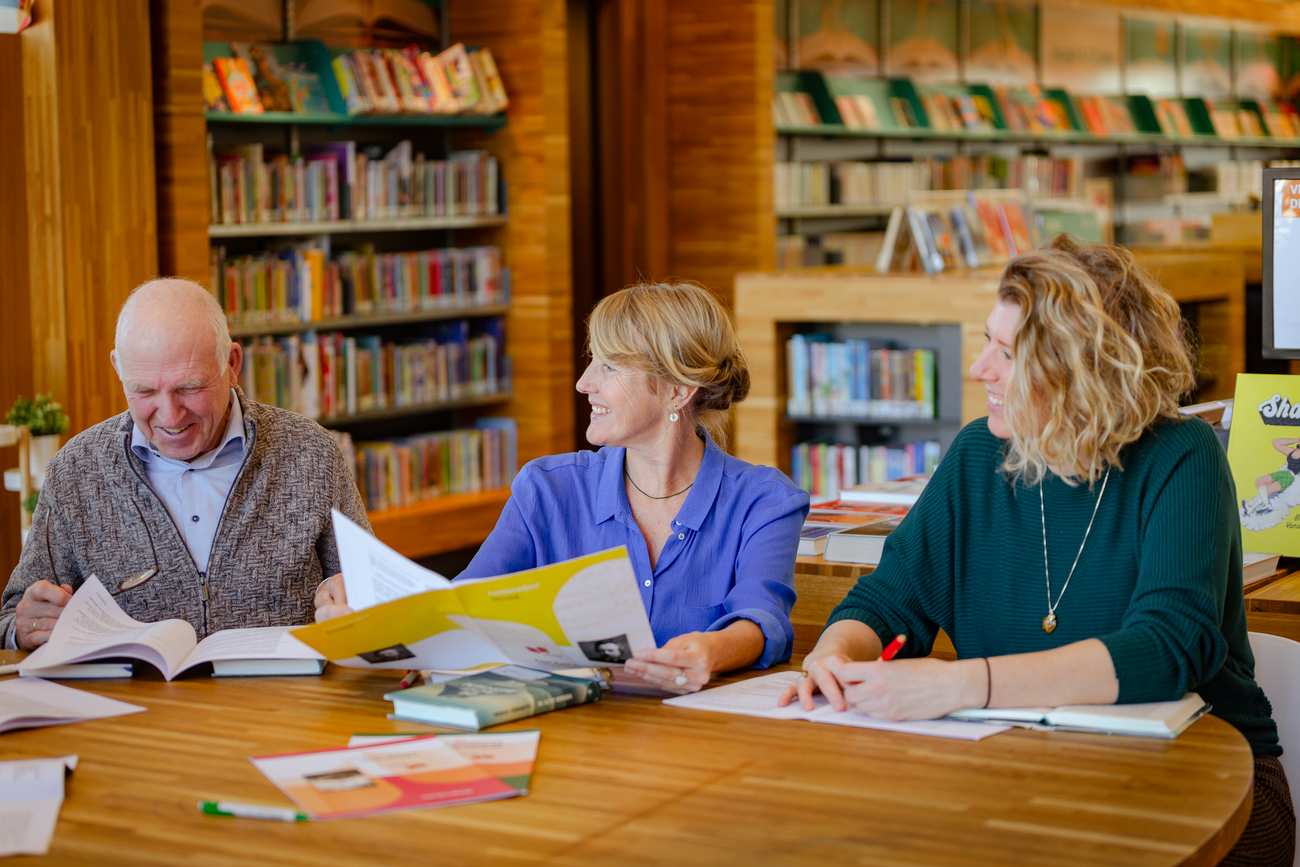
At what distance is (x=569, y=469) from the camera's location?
2.87m

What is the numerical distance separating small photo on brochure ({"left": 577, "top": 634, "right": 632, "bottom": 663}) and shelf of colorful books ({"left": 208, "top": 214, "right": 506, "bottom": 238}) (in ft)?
13.7

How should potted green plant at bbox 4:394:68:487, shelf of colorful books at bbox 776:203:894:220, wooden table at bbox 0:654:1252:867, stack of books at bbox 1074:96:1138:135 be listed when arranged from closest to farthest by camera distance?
wooden table at bbox 0:654:1252:867 < potted green plant at bbox 4:394:68:487 < shelf of colorful books at bbox 776:203:894:220 < stack of books at bbox 1074:96:1138:135

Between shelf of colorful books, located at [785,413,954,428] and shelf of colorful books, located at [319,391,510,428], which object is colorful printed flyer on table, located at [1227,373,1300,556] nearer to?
shelf of colorful books, located at [785,413,954,428]

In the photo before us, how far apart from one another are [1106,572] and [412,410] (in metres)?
5.24

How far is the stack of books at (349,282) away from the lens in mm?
6449

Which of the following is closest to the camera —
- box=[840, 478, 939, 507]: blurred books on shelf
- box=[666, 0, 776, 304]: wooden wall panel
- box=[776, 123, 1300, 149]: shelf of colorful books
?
box=[840, 478, 939, 507]: blurred books on shelf

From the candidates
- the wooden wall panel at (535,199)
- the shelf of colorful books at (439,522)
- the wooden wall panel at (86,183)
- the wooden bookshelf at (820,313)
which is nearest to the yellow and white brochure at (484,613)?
the wooden wall panel at (86,183)

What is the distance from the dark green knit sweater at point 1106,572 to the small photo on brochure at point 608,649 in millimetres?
358

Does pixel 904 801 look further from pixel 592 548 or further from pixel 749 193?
pixel 749 193

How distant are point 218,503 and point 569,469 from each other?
0.63 m

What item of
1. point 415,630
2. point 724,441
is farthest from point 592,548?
point 415,630

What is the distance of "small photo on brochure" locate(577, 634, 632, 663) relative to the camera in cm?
224

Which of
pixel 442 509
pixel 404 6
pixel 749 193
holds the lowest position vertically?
pixel 442 509

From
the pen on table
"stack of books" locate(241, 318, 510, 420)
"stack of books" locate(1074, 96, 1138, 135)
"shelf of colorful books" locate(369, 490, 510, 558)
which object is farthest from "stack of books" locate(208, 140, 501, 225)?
"stack of books" locate(1074, 96, 1138, 135)
